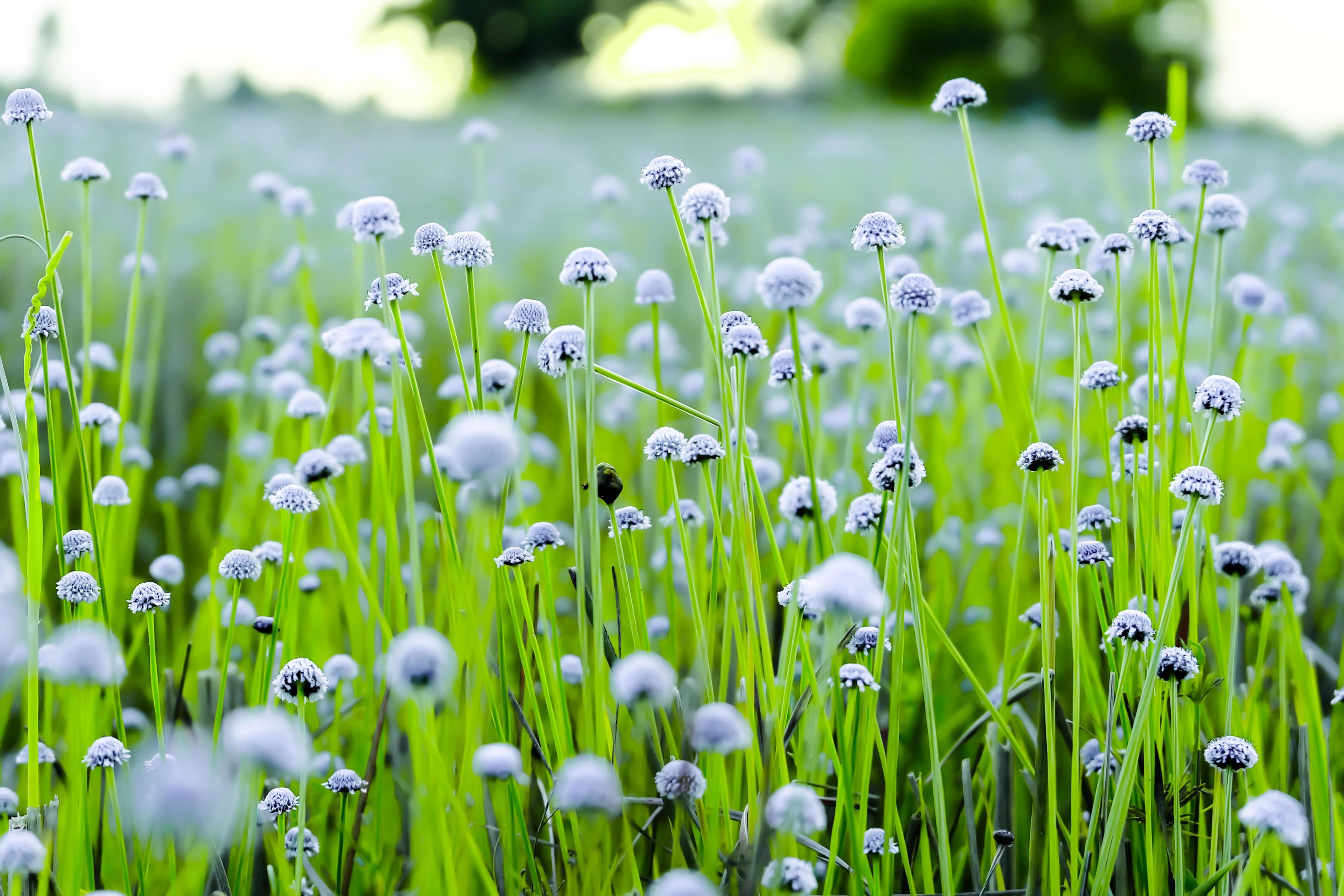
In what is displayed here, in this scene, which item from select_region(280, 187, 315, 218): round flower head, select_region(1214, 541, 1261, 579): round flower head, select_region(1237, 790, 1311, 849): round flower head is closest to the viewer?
select_region(1237, 790, 1311, 849): round flower head

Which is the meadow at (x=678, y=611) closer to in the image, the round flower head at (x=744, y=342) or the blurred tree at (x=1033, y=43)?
the round flower head at (x=744, y=342)

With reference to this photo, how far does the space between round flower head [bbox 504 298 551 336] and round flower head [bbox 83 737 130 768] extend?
0.47m

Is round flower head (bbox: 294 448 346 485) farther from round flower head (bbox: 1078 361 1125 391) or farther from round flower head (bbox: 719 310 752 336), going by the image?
round flower head (bbox: 1078 361 1125 391)

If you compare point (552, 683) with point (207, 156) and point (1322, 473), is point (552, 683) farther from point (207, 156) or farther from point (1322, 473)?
point (207, 156)

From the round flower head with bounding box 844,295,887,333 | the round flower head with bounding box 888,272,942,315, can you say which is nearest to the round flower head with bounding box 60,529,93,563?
the round flower head with bounding box 888,272,942,315

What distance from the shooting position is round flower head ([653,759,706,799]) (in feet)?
2.20

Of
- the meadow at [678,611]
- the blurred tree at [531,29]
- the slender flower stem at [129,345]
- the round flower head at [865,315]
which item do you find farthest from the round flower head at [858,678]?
the blurred tree at [531,29]

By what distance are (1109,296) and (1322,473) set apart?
100 cm

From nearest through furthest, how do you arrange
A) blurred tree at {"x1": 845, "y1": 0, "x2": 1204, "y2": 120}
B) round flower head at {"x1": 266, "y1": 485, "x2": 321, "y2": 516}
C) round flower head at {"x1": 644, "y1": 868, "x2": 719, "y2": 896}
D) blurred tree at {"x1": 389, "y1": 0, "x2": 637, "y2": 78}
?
round flower head at {"x1": 644, "y1": 868, "x2": 719, "y2": 896} → round flower head at {"x1": 266, "y1": 485, "x2": 321, "y2": 516} → blurred tree at {"x1": 845, "y1": 0, "x2": 1204, "y2": 120} → blurred tree at {"x1": 389, "y1": 0, "x2": 637, "y2": 78}

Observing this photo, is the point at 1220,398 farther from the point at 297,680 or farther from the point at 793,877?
the point at 297,680

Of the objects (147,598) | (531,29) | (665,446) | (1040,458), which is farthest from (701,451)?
(531,29)

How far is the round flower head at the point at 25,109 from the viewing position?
0.92m

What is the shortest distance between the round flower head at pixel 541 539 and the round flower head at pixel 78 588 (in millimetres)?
367

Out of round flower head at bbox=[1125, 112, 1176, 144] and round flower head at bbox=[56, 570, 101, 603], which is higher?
round flower head at bbox=[1125, 112, 1176, 144]
